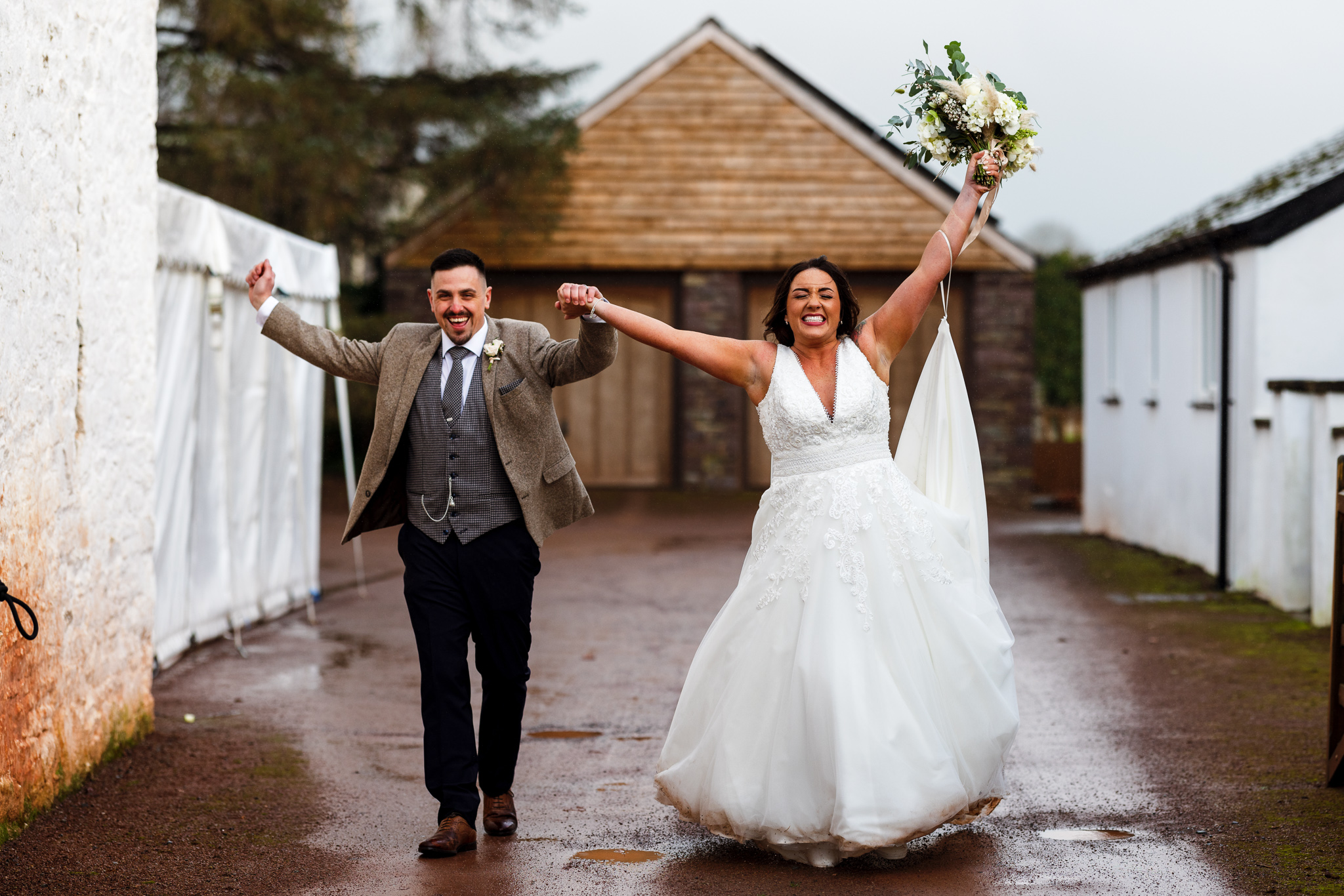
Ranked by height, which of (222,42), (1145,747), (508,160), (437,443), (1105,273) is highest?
(222,42)

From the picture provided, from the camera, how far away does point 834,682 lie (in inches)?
181

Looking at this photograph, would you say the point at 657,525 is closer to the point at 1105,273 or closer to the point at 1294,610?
the point at 1105,273

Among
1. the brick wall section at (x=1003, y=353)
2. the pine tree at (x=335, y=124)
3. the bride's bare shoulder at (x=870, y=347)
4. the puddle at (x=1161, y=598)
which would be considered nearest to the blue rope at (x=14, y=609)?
the bride's bare shoulder at (x=870, y=347)

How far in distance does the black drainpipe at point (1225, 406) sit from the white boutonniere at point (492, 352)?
26.8 feet

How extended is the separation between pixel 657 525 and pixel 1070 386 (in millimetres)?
9228

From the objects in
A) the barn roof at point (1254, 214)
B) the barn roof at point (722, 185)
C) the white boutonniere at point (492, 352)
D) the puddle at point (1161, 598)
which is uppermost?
the barn roof at point (722, 185)

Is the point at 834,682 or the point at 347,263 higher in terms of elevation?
the point at 347,263

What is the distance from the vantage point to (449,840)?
15.9 feet

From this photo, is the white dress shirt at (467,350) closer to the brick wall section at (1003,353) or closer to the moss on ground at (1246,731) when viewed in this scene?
the moss on ground at (1246,731)

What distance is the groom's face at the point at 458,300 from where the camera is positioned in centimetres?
500

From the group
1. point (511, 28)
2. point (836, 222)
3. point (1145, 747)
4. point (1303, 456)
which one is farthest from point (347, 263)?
point (1145, 747)

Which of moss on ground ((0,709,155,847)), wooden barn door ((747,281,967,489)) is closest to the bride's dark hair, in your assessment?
moss on ground ((0,709,155,847))

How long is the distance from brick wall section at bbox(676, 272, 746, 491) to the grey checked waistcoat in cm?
1468

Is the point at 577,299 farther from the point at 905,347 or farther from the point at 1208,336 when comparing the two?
the point at 905,347
